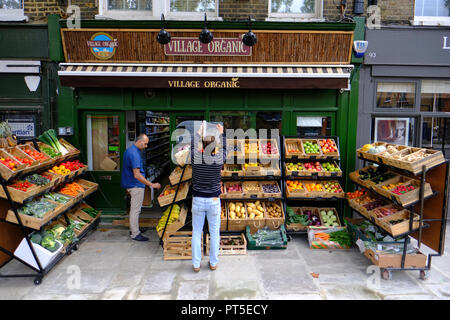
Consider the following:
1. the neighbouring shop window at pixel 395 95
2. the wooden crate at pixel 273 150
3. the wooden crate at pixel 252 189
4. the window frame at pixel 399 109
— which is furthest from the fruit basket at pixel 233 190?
the neighbouring shop window at pixel 395 95

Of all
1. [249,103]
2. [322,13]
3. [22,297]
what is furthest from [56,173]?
[322,13]

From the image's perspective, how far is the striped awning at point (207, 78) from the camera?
6992 mm

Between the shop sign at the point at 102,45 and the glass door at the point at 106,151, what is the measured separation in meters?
1.36

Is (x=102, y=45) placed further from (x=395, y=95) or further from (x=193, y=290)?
(x=395, y=95)

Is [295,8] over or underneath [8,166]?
over

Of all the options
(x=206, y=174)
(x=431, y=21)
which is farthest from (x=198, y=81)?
(x=431, y=21)

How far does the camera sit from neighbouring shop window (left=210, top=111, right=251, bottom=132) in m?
7.70

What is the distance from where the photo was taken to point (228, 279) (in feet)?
16.4

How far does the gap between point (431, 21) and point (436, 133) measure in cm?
264

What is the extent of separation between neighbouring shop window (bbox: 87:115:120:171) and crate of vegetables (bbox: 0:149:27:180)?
2.71 meters

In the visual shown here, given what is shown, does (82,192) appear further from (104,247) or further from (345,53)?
(345,53)

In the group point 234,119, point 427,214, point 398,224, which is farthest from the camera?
point 234,119

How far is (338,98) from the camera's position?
7555 millimetres

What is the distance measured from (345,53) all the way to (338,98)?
3.33 feet
